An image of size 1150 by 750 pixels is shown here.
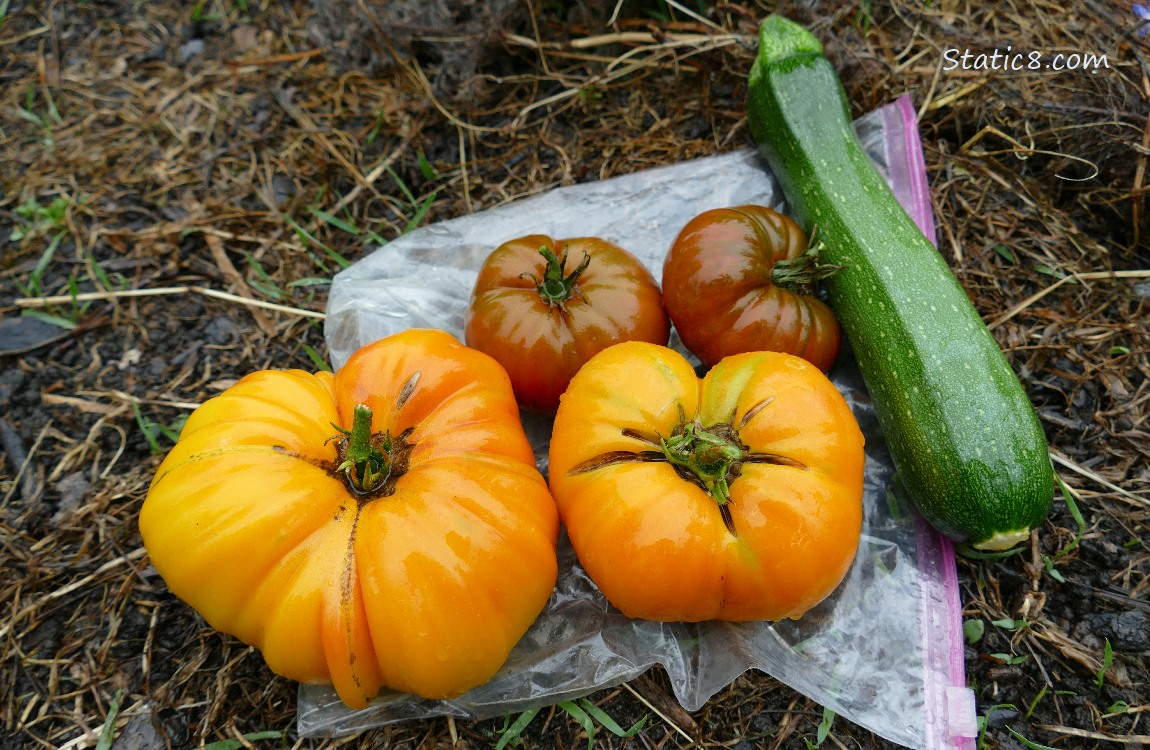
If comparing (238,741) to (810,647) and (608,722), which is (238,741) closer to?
(608,722)

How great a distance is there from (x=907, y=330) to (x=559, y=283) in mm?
1007

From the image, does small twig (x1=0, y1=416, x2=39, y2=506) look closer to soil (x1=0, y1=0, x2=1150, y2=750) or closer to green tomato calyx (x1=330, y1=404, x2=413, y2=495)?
soil (x1=0, y1=0, x2=1150, y2=750)

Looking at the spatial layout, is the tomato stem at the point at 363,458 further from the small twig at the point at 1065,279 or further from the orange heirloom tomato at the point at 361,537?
the small twig at the point at 1065,279

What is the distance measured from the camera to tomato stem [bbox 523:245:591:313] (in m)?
2.15

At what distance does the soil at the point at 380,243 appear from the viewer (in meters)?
2.11

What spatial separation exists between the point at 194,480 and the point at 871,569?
1.83 metres

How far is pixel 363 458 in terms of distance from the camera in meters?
1.70

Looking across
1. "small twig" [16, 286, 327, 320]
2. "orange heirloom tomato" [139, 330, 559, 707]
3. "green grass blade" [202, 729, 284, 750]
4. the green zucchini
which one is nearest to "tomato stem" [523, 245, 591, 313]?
"orange heirloom tomato" [139, 330, 559, 707]

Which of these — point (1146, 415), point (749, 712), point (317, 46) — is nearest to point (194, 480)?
point (749, 712)

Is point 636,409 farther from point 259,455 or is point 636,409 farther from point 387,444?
point 259,455

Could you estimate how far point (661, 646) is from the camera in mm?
2125

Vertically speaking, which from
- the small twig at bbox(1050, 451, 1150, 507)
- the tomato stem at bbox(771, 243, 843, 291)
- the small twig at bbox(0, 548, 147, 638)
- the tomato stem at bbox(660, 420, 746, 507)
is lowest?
the small twig at bbox(1050, 451, 1150, 507)

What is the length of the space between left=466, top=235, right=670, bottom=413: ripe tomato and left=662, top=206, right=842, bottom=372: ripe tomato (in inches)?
5.2

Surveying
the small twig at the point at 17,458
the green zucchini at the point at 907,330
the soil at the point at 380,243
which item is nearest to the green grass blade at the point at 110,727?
the soil at the point at 380,243
